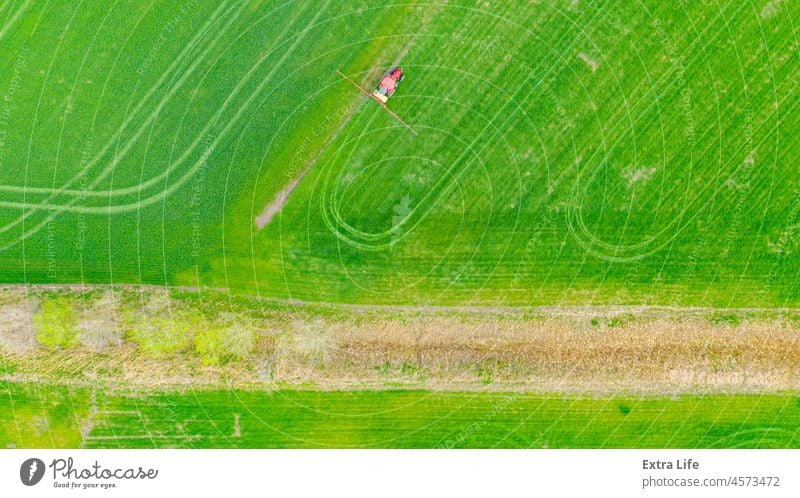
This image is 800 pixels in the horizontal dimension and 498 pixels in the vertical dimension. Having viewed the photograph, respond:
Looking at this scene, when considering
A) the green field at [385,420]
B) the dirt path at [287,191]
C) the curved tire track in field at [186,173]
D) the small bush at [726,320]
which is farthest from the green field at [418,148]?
the green field at [385,420]

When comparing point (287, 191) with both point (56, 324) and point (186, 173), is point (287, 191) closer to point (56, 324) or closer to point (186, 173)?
point (186, 173)

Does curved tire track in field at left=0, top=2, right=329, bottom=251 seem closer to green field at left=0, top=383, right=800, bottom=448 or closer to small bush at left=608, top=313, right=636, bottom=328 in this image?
green field at left=0, top=383, right=800, bottom=448

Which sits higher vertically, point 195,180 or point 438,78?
point 438,78

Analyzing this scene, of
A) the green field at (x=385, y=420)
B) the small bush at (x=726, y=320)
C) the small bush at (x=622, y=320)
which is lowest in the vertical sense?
the green field at (x=385, y=420)

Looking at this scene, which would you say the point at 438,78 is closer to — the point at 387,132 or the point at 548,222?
the point at 387,132

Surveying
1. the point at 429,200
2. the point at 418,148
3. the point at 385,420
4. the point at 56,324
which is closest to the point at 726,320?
the point at 429,200

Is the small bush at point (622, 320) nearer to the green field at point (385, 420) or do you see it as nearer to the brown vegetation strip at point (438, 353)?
the brown vegetation strip at point (438, 353)
